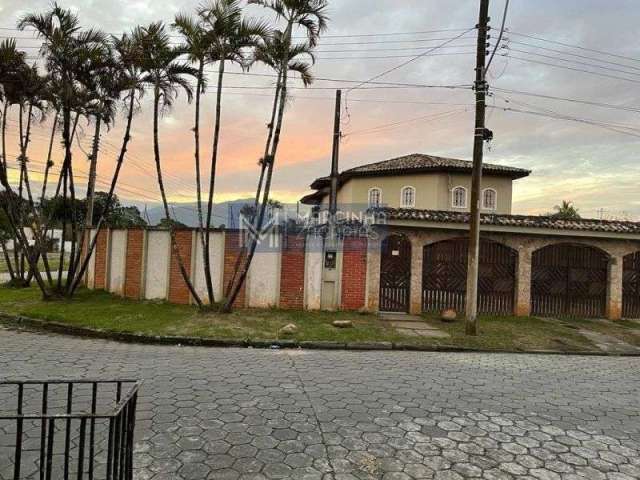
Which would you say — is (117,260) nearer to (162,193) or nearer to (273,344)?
(162,193)

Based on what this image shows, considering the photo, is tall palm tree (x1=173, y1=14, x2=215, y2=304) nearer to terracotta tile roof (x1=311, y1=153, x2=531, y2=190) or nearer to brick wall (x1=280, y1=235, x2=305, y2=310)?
brick wall (x1=280, y1=235, x2=305, y2=310)

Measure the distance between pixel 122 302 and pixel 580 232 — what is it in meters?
14.1

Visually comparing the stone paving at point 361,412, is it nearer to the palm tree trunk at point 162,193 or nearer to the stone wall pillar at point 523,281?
the palm tree trunk at point 162,193

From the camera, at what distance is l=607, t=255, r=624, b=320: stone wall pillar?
1350 cm

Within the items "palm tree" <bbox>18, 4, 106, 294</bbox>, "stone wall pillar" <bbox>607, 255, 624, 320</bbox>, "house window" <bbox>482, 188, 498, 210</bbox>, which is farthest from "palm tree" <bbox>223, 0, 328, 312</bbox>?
"house window" <bbox>482, 188, 498, 210</bbox>

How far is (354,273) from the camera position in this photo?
1254 centimetres

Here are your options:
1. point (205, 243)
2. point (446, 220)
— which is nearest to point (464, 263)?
point (446, 220)

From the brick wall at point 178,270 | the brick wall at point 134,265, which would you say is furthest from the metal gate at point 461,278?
the brick wall at point 134,265

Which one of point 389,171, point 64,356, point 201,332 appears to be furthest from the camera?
point 389,171

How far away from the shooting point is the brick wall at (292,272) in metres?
12.4

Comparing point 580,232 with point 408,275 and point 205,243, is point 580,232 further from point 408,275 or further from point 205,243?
point 205,243

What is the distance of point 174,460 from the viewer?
3643 millimetres

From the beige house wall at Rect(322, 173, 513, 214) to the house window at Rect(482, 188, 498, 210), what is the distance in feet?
0.60

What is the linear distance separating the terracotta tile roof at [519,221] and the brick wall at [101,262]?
9.24 metres
